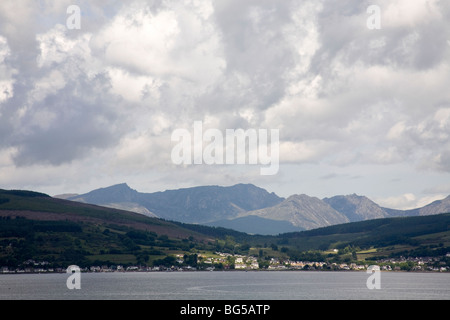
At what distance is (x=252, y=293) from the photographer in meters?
195

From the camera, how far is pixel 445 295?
627 ft
